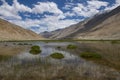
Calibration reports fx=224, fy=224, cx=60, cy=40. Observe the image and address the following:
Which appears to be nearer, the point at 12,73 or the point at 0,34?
the point at 12,73

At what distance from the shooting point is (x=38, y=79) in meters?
17.4

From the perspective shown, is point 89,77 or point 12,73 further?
point 12,73

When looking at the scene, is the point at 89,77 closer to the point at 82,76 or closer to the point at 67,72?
the point at 82,76

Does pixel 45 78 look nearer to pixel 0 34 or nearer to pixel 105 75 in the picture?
pixel 105 75

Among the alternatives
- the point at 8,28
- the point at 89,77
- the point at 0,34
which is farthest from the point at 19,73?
the point at 8,28

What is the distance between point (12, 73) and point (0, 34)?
14951 cm

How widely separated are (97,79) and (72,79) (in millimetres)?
1955

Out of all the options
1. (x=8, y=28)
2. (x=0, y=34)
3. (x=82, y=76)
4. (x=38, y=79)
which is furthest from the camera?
(x=8, y=28)

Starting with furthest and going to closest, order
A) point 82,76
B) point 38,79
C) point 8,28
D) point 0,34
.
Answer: point 8,28, point 0,34, point 82,76, point 38,79

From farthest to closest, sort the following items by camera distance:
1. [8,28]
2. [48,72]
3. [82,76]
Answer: [8,28] → [48,72] → [82,76]

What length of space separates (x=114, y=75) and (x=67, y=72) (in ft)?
13.6

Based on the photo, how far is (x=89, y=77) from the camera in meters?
18.2

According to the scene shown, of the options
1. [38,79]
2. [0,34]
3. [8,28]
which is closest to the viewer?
[38,79]

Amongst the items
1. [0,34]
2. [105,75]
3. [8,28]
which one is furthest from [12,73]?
[8,28]
